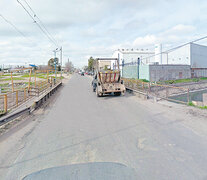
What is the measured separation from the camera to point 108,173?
349 cm

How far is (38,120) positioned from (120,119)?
3605 millimetres

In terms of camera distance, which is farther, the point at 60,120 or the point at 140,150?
the point at 60,120

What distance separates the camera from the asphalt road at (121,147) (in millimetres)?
3727

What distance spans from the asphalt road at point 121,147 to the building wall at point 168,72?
24625mm

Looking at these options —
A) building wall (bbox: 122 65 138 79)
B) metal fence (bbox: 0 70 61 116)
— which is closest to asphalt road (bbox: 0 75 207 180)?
metal fence (bbox: 0 70 61 116)

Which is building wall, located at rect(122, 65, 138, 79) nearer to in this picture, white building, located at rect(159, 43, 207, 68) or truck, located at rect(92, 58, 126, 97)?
truck, located at rect(92, 58, 126, 97)

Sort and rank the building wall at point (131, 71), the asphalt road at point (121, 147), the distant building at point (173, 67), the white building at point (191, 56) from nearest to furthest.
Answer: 1. the asphalt road at point (121, 147)
2. the distant building at point (173, 67)
3. the building wall at point (131, 71)
4. the white building at point (191, 56)

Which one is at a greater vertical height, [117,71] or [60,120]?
[117,71]

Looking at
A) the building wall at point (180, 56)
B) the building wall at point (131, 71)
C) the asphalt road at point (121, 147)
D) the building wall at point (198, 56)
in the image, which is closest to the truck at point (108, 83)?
the asphalt road at point (121, 147)

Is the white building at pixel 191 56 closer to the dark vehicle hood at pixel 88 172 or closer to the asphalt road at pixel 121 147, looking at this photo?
the asphalt road at pixel 121 147

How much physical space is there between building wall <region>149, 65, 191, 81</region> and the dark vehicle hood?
2787cm

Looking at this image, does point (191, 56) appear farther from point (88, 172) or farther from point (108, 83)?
point (88, 172)

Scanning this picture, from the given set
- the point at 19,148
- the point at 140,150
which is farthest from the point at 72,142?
the point at 140,150

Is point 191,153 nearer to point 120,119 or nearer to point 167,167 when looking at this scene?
point 167,167
